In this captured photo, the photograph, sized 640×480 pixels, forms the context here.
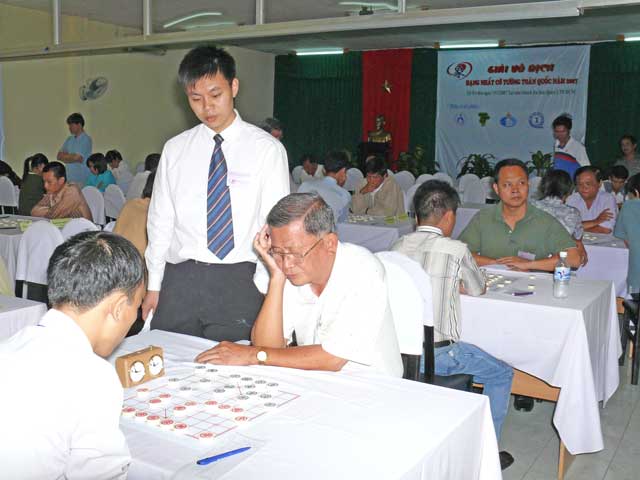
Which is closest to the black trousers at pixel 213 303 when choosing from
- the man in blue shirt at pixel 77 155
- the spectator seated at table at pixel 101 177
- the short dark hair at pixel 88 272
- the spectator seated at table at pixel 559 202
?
the short dark hair at pixel 88 272

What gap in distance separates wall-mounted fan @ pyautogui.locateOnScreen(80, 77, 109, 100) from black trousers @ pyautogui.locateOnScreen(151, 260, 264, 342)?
33.0ft

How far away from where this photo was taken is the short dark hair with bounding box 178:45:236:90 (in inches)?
93.7

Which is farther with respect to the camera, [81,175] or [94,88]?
[94,88]

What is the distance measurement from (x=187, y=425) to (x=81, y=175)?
7818 millimetres

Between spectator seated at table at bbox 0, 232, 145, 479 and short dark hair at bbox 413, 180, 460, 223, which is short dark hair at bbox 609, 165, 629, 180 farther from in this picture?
spectator seated at table at bbox 0, 232, 145, 479

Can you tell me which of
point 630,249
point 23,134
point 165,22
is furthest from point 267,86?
point 630,249

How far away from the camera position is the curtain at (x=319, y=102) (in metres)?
13.8

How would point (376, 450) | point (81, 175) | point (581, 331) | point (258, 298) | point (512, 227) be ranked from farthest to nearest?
point (81, 175) < point (512, 227) < point (581, 331) < point (258, 298) < point (376, 450)

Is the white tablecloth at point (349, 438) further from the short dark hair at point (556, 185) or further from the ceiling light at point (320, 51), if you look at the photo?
the ceiling light at point (320, 51)

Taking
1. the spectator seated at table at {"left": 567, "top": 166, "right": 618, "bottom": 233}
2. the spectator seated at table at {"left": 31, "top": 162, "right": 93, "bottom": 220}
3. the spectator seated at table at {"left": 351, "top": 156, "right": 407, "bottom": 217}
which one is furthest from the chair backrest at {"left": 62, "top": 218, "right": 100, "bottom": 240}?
the spectator seated at table at {"left": 567, "top": 166, "right": 618, "bottom": 233}

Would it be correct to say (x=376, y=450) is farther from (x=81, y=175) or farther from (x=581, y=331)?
(x=81, y=175)

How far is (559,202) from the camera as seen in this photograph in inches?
173

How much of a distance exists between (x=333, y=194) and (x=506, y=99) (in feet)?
23.7

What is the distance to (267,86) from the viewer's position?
1459cm
